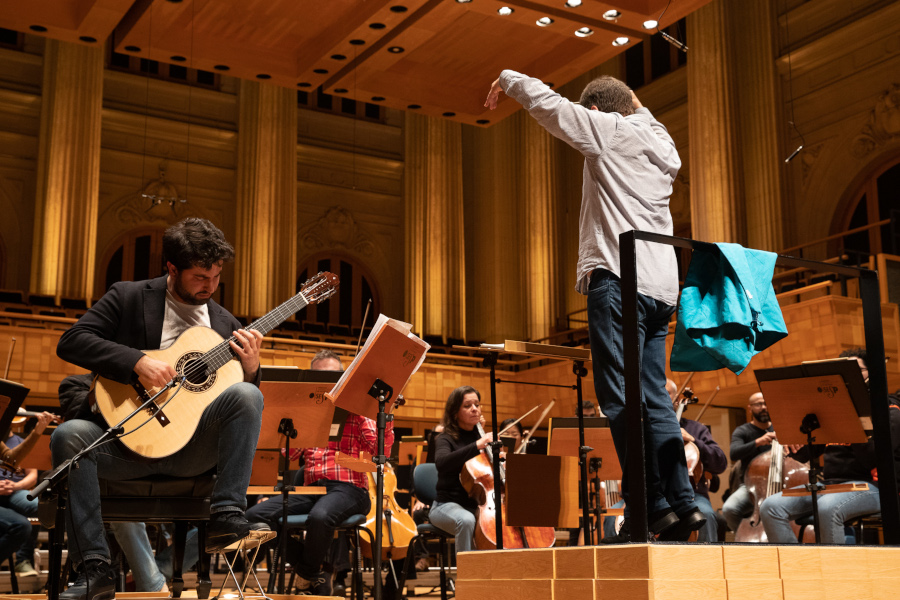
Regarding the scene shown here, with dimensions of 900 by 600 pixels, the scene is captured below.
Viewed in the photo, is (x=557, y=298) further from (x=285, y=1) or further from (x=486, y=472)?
(x=486, y=472)

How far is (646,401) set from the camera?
9.41 ft

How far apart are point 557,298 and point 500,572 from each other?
13.9 metres

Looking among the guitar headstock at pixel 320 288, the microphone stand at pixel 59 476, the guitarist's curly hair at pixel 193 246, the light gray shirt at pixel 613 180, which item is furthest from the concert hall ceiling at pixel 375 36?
the microphone stand at pixel 59 476

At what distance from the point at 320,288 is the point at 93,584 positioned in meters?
1.48

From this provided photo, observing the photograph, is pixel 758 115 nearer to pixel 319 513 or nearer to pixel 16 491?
pixel 319 513

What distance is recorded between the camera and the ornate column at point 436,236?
17047 millimetres

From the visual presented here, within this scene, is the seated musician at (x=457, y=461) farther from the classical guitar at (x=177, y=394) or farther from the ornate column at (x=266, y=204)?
the ornate column at (x=266, y=204)

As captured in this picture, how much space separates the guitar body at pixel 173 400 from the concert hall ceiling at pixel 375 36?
547 cm

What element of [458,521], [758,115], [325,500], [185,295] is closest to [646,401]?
[185,295]

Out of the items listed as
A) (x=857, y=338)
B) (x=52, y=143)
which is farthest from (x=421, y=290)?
(x=857, y=338)

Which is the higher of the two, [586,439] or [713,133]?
[713,133]

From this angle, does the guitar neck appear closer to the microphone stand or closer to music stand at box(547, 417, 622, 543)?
the microphone stand

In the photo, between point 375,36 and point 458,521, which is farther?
point 375,36

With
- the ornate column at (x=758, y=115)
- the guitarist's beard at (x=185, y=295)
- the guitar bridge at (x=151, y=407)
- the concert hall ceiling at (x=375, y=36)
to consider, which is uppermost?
the ornate column at (x=758, y=115)
